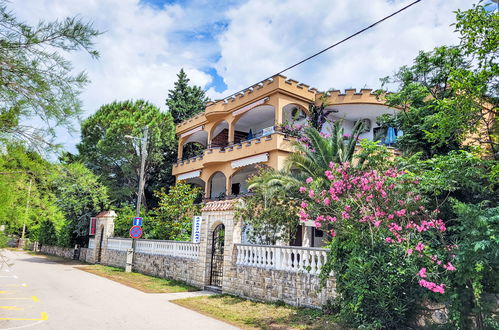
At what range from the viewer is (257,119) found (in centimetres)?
2495

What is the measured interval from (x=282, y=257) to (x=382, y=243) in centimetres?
344

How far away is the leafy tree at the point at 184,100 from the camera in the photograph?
35719mm

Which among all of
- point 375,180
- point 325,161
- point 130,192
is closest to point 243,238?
point 325,161

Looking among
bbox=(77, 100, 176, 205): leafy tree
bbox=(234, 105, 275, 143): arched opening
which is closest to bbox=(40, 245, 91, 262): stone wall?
bbox=(77, 100, 176, 205): leafy tree

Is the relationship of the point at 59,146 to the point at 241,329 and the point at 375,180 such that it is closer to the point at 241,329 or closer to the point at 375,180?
the point at 241,329

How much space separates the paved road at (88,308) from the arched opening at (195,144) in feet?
55.9

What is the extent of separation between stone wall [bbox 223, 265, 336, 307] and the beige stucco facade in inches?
341

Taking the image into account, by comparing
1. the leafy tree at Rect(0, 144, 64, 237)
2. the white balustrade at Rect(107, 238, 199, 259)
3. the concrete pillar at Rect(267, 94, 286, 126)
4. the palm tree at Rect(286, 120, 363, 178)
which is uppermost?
the concrete pillar at Rect(267, 94, 286, 126)

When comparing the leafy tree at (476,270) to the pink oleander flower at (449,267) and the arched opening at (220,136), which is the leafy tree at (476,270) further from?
the arched opening at (220,136)

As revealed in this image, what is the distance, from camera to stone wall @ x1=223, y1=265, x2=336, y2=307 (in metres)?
8.64

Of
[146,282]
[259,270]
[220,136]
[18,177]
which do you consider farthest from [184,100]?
[18,177]

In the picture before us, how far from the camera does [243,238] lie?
13.2 metres

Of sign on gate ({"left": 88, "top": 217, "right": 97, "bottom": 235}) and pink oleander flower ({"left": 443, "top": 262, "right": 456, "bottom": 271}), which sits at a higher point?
sign on gate ({"left": 88, "top": 217, "right": 97, "bottom": 235})

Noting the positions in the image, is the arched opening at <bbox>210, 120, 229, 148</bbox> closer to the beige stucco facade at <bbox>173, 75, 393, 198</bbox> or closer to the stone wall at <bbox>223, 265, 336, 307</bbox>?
the beige stucco facade at <bbox>173, 75, 393, 198</bbox>
